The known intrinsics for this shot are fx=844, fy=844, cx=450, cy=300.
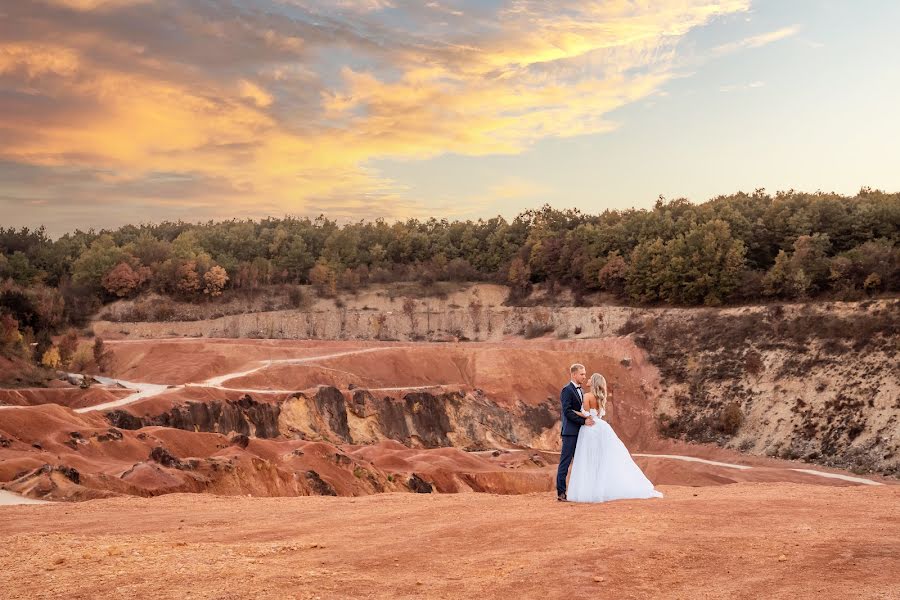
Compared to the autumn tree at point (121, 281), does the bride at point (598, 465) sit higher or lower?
lower

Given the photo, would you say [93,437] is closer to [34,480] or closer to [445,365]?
[34,480]

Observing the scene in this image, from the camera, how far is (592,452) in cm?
1391

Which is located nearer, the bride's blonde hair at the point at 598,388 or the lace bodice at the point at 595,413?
the bride's blonde hair at the point at 598,388

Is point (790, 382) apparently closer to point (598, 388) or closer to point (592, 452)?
point (592, 452)

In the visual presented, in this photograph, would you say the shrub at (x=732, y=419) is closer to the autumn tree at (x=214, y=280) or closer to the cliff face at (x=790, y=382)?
the cliff face at (x=790, y=382)

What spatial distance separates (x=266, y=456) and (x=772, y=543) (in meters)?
18.4

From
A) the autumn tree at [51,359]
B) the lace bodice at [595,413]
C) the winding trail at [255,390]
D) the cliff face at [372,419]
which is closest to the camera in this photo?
the lace bodice at [595,413]

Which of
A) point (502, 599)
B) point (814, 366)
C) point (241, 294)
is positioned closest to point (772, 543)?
point (502, 599)

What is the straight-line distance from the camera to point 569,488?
1414 cm

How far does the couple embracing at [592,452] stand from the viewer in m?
13.8

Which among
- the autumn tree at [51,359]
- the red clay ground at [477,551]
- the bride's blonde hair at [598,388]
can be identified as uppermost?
the bride's blonde hair at [598,388]

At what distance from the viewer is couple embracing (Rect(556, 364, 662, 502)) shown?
13.8 m

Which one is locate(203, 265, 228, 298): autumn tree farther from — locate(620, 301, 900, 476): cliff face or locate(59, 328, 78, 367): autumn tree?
locate(620, 301, 900, 476): cliff face

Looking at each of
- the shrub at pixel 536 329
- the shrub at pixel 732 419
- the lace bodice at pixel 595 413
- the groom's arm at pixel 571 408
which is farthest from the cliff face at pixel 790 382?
the groom's arm at pixel 571 408
